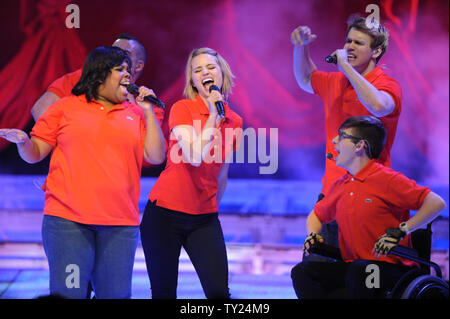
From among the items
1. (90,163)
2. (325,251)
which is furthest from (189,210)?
(325,251)

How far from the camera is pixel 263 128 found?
4.49m

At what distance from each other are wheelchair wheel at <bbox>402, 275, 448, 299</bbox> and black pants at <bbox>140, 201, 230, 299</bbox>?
29.8 inches

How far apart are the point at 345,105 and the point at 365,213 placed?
21.8 inches

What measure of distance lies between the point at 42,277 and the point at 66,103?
2196 mm

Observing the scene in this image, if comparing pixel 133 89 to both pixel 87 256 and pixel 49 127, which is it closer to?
pixel 49 127

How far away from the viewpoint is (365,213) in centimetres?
235

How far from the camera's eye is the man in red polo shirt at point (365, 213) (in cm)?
224

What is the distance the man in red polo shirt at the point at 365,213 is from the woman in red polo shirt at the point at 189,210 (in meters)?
0.41

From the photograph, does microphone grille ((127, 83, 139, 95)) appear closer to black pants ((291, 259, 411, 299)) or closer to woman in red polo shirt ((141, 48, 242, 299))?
woman in red polo shirt ((141, 48, 242, 299))

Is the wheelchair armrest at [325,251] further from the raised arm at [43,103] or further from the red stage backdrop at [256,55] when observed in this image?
the red stage backdrop at [256,55]

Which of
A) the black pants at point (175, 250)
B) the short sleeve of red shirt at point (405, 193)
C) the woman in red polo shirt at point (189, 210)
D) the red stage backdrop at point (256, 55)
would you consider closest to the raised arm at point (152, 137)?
the woman in red polo shirt at point (189, 210)

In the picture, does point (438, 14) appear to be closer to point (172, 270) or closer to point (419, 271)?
point (419, 271)

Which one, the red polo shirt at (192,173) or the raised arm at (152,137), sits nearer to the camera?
the raised arm at (152,137)
